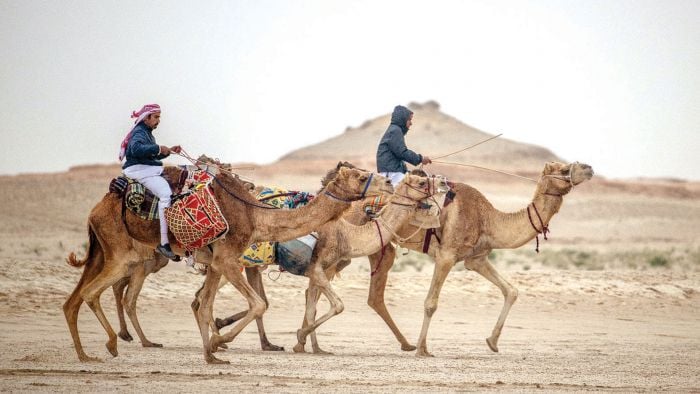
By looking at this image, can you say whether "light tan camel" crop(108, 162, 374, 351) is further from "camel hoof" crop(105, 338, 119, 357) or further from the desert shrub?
the desert shrub

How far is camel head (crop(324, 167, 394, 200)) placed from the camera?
41.4 feet

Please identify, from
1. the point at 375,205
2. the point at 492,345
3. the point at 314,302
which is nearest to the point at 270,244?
the point at 314,302

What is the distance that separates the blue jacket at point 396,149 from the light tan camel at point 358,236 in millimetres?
721

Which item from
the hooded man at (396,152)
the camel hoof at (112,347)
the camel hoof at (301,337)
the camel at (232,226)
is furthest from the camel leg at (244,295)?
the hooded man at (396,152)

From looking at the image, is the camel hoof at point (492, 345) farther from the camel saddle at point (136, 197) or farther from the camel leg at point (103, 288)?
the camel leg at point (103, 288)

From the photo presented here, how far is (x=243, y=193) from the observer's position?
12852mm

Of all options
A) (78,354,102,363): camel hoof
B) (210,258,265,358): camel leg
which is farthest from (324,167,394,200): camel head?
(78,354,102,363): camel hoof

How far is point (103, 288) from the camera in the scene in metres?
12.7

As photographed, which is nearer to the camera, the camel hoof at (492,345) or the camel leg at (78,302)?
the camel leg at (78,302)

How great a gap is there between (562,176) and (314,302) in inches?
144

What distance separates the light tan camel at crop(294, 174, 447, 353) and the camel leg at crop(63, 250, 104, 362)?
8.58 ft

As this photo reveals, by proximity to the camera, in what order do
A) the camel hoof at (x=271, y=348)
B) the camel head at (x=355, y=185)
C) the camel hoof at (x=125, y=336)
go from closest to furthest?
1. the camel head at (x=355, y=185)
2. the camel hoof at (x=271, y=348)
3. the camel hoof at (x=125, y=336)

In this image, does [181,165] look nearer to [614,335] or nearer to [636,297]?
[614,335]

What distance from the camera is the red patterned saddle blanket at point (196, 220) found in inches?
484
